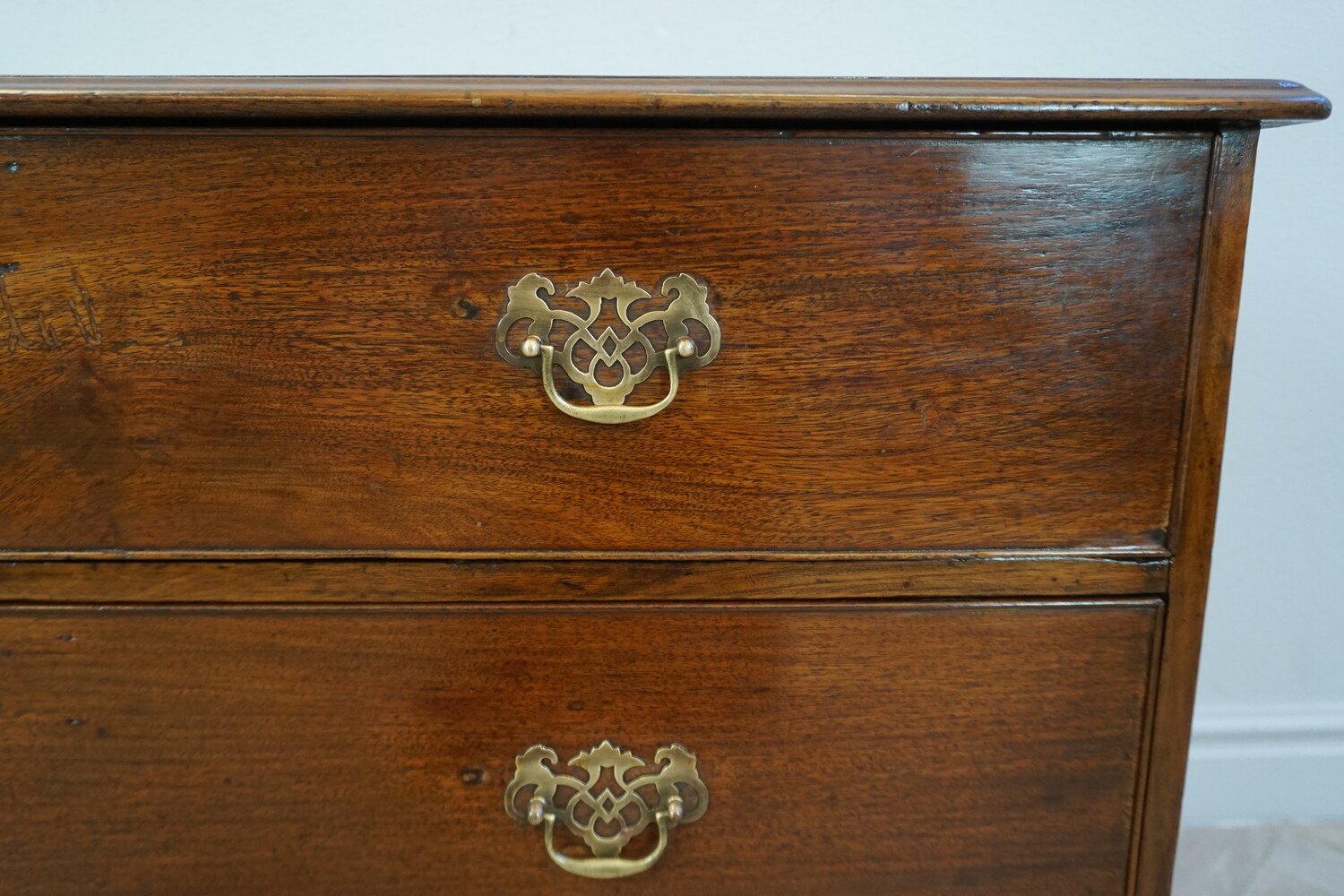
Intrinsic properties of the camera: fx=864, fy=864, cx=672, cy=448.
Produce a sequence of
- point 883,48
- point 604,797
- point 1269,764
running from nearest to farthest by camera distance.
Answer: point 604,797, point 883,48, point 1269,764

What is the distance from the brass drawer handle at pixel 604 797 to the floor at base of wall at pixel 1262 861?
0.72 meters

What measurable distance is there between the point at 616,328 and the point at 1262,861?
1016mm

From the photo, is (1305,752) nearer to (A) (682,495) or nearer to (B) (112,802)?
(A) (682,495)

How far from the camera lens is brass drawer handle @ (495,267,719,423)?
46cm

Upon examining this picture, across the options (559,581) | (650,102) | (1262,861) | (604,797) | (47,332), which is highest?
(650,102)

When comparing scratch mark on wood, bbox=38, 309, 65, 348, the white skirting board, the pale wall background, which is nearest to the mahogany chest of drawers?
scratch mark on wood, bbox=38, 309, 65, 348

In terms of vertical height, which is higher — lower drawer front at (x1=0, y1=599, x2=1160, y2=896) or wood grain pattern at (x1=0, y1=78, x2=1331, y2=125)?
wood grain pattern at (x1=0, y1=78, x2=1331, y2=125)

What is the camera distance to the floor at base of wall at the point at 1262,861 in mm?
930

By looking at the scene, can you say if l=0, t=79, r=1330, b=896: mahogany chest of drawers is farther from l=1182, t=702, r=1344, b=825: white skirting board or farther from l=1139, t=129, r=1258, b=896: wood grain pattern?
l=1182, t=702, r=1344, b=825: white skirting board

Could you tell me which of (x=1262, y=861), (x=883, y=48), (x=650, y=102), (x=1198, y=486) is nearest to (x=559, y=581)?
(x=650, y=102)

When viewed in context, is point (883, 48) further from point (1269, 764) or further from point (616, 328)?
point (1269, 764)

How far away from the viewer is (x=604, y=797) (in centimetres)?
53

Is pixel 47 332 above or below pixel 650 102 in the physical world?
below

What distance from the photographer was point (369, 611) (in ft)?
1.67
